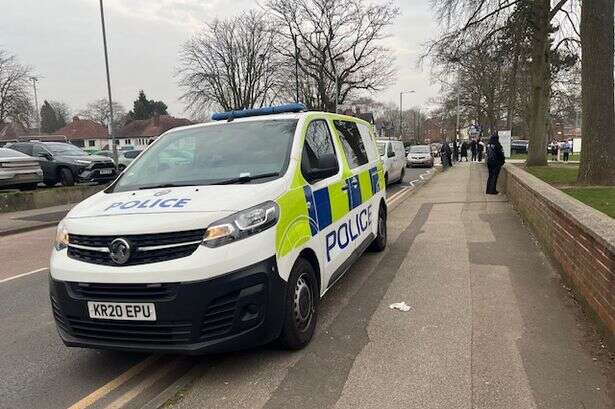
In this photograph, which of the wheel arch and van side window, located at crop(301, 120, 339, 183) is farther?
van side window, located at crop(301, 120, 339, 183)

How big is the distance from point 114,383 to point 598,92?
37.1 feet

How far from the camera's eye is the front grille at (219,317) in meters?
3.35

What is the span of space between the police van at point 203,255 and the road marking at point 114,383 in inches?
12.9

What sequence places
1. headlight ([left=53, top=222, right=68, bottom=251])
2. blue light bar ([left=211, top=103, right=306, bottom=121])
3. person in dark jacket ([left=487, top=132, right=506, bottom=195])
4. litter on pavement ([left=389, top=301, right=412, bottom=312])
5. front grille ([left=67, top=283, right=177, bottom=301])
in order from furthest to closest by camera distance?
person in dark jacket ([left=487, top=132, right=506, bottom=195]), blue light bar ([left=211, top=103, right=306, bottom=121]), litter on pavement ([left=389, top=301, right=412, bottom=312]), headlight ([left=53, top=222, right=68, bottom=251]), front grille ([left=67, top=283, right=177, bottom=301])

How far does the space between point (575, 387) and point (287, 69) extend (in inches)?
1868

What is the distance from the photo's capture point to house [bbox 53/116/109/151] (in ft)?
323

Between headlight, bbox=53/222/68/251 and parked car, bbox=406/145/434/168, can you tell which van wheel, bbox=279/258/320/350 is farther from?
parked car, bbox=406/145/434/168

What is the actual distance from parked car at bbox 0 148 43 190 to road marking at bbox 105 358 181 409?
530 inches

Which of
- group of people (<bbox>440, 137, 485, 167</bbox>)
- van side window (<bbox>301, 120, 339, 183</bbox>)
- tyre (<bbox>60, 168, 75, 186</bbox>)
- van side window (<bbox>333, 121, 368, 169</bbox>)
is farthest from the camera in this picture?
group of people (<bbox>440, 137, 485, 167</bbox>)

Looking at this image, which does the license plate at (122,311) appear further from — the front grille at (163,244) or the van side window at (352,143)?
the van side window at (352,143)

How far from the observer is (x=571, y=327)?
14.5 feet

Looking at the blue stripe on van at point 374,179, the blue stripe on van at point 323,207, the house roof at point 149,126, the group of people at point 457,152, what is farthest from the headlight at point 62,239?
the house roof at point 149,126

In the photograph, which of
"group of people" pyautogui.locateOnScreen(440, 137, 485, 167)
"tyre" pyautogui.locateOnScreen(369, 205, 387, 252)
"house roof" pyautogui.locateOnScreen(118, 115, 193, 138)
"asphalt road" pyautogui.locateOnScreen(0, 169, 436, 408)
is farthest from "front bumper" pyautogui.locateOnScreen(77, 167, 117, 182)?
"house roof" pyautogui.locateOnScreen(118, 115, 193, 138)

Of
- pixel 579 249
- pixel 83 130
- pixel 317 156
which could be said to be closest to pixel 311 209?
pixel 317 156
